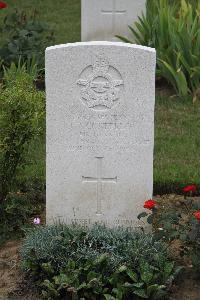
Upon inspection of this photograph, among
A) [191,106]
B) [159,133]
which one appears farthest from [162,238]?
[191,106]

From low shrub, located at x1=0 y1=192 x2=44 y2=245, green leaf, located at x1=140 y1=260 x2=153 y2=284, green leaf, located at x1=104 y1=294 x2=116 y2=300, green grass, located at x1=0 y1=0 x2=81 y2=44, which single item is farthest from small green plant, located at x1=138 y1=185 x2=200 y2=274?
green grass, located at x1=0 y1=0 x2=81 y2=44

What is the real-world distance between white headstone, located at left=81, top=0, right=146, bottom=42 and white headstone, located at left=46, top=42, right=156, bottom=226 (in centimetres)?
486

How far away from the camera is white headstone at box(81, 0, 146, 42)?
1012 centimetres

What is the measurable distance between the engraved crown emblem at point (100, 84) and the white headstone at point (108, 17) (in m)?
4.85

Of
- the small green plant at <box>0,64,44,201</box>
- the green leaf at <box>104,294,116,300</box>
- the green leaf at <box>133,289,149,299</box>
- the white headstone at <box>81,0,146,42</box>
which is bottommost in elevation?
the green leaf at <box>104,294,116,300</box>

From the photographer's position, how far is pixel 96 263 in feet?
16.6

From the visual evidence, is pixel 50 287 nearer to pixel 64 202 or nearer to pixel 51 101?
pixel 64 202

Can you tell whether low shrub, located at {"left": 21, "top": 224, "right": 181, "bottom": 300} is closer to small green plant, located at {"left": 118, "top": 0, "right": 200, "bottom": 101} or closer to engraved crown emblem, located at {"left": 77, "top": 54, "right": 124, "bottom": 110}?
engraved crown emblem, located at {"left": 77, "top": 54, "right": 124, "bottom": 110}

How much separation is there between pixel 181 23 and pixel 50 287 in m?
4.73

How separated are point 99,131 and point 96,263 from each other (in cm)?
87

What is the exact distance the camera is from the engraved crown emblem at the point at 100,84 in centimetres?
532

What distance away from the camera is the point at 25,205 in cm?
600

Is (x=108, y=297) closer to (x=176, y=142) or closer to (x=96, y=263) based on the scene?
(x=96, y=263)

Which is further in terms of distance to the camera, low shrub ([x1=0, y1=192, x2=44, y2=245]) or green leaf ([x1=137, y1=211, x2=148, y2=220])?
low shrub ([x1=0, y1=192, x2=44, y2=245])
